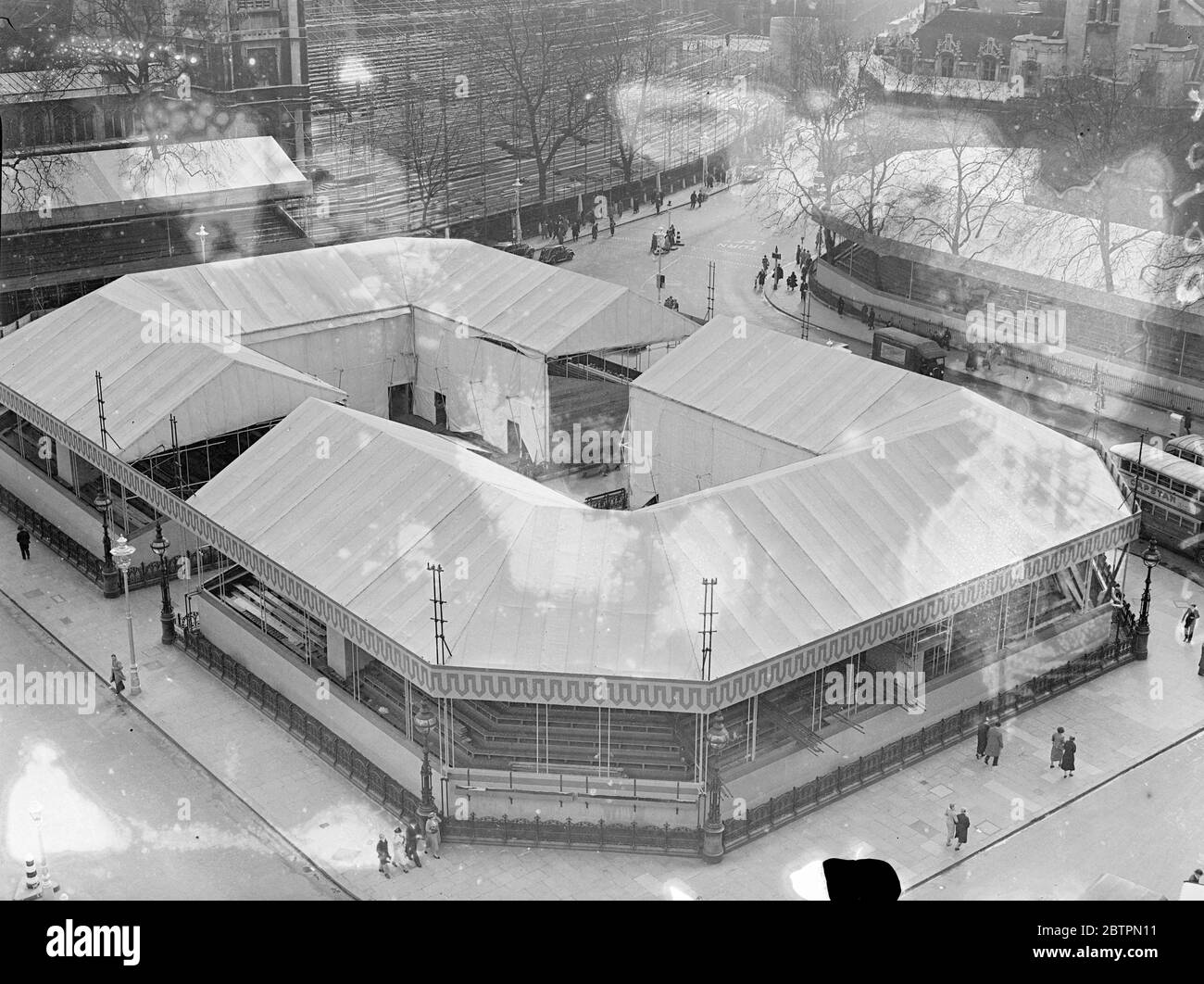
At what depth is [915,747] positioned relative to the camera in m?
31.4

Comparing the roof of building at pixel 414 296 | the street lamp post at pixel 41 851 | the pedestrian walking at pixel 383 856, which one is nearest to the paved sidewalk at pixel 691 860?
the pedestrian walking at pixel 383 856

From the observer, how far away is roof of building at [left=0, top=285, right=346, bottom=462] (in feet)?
132

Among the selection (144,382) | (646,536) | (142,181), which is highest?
(142,181)

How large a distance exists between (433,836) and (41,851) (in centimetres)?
743

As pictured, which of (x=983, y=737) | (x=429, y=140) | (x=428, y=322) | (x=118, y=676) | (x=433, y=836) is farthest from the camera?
(x=429, y=140)

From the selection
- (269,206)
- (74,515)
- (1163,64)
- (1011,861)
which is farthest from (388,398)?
(1163,64)

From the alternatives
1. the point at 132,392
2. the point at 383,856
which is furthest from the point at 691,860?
the point at 132,392

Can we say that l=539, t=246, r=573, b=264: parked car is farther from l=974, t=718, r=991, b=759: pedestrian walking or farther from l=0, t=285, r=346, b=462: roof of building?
l=974, t=718, r=991, b=759: pedestrian walking

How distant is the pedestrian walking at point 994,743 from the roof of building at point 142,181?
4790cm

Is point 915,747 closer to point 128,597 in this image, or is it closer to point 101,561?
point 128,597

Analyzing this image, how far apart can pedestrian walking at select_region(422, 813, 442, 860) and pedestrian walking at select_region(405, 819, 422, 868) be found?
0.28m

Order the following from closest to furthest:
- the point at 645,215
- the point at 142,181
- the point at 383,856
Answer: the point at 383,856 < the point at 142,181 < the point at 645,215

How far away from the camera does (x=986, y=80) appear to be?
109750 mm

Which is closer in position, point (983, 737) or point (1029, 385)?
point (983, 737)
